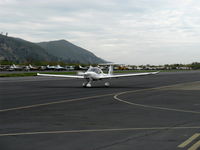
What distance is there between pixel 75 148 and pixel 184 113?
8183 millimetres

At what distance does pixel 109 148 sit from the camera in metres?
8.11

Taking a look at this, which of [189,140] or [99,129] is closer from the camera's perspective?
[189,140]

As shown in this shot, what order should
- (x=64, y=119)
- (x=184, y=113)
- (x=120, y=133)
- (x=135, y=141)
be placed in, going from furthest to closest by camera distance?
(x=184, y=113), (x=64, y=119), (x=120, y=133), (x=135, y=141)

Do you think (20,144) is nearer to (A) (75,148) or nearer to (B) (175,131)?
Result: (A) (75,148)

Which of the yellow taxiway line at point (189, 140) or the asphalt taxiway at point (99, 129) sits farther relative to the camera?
the asphalt taxiway at point (99, 129)

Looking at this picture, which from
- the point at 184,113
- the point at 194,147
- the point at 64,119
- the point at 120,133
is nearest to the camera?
the point at 194,147

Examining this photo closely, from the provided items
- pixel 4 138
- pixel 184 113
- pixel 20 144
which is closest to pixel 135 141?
pixel 20 144

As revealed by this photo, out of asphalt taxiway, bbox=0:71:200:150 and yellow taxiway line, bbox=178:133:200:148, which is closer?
yellow taxiway line, bbox=178:133:200:148

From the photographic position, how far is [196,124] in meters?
11.7

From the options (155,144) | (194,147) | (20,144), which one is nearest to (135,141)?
(155,144)

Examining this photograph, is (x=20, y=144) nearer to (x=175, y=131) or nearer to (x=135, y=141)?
(x=135, y=141)

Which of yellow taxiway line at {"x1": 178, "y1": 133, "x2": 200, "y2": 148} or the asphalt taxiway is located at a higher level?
yellow taxiway line at {"x1": 178, "y1": 133, "x2": 200, "y2": 148}

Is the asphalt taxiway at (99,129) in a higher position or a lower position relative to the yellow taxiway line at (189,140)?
lower

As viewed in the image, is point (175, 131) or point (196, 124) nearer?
point (175, 131)
